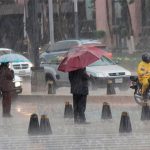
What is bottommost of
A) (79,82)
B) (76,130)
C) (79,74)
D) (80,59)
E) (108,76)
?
(76,130)

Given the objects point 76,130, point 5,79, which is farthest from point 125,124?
point 5,79

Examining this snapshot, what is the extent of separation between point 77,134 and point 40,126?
80 centimetres

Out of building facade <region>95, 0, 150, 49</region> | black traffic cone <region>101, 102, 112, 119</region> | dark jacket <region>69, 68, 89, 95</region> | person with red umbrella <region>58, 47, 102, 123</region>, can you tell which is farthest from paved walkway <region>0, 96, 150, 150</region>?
building facade <region>95, 0, 150, 49</region>

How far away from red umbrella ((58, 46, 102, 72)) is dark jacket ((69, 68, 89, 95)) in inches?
10.3

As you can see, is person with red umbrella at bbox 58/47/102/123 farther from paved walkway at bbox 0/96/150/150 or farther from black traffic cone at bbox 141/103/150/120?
black traffic cone at bbox 141/103/150/120

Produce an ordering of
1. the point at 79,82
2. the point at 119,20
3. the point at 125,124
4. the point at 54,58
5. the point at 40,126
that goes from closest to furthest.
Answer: the point at 125,124 → the point at 40,126 → the point at 79,82 → the point at 54,58 → the point at 119,20

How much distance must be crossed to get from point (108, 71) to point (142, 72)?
16.7 ft

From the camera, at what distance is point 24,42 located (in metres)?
59.5

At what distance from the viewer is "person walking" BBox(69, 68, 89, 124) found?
1602 cm

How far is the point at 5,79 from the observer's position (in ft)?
59.8

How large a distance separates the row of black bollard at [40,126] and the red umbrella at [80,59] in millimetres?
1877

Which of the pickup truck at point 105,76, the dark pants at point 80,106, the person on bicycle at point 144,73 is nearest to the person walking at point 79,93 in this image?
the dark pants at point 80,106

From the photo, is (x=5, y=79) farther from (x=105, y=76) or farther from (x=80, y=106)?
(x=105, y=76)

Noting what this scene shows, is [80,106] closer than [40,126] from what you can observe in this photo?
No
